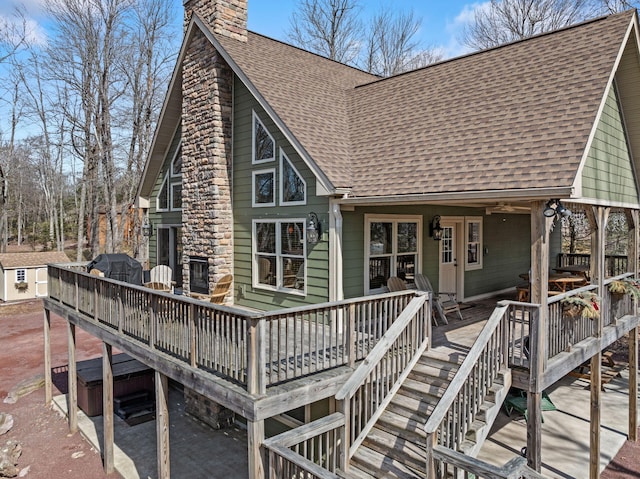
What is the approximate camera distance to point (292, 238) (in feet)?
28.2

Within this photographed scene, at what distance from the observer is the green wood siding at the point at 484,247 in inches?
315

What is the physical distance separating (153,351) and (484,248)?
820 cm

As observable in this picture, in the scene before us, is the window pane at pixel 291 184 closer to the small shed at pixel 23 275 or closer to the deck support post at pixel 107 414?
the deck support post at pixel 107 414

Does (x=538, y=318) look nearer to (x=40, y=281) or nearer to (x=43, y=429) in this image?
(x=43, y=429)

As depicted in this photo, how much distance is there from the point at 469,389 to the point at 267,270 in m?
5.03

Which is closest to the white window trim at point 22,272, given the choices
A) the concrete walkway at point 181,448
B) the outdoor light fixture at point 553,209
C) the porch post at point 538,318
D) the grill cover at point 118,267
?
the grill cover at point 118,267

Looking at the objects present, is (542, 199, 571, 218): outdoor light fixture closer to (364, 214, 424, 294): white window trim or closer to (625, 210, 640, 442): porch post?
(364, 214, 424, 294): white window trim

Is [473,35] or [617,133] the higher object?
[473,35]

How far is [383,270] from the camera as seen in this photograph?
28.5 feet

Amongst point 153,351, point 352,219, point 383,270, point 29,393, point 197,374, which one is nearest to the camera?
point 197,374

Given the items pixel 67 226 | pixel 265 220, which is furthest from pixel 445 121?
pixel 67 226

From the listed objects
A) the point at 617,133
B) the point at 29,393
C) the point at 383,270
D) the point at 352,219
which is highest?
the point at 617,133

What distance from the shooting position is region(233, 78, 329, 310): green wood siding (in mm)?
7961

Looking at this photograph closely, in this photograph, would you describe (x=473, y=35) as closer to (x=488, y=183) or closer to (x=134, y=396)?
(x=488, y=183)
